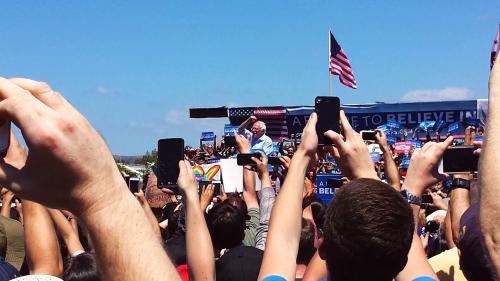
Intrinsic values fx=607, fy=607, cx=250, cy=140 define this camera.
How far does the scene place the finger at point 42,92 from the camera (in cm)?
105

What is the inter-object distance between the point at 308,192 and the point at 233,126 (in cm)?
1728

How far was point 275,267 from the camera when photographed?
221cm

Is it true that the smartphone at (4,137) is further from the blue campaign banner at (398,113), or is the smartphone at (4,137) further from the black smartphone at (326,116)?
the blue campaign banner at (398,113)

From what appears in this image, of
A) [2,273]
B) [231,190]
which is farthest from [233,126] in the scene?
[2,273]

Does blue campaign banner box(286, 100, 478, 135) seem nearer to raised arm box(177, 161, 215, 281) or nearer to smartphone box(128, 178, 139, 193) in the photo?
smartphone box(128, 178, 139, 193)

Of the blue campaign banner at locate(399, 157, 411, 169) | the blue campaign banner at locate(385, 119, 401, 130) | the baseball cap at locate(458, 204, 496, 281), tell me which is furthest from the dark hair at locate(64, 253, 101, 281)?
the blue campaign banner at locate(385, 119, 401, 130)

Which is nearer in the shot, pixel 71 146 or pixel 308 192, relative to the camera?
pixel 71 146

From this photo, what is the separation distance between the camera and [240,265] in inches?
152

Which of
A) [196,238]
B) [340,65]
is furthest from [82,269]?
[340,65]

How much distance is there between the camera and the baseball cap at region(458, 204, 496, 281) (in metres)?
2.32

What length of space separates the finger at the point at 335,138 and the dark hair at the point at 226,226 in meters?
2.05

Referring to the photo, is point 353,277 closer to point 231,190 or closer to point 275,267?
point 275,267

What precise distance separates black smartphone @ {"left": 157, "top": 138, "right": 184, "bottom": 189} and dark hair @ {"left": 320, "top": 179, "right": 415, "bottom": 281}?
159cm

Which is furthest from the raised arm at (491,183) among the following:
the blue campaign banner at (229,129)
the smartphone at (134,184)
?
the blue campaign banner at (229,129)
